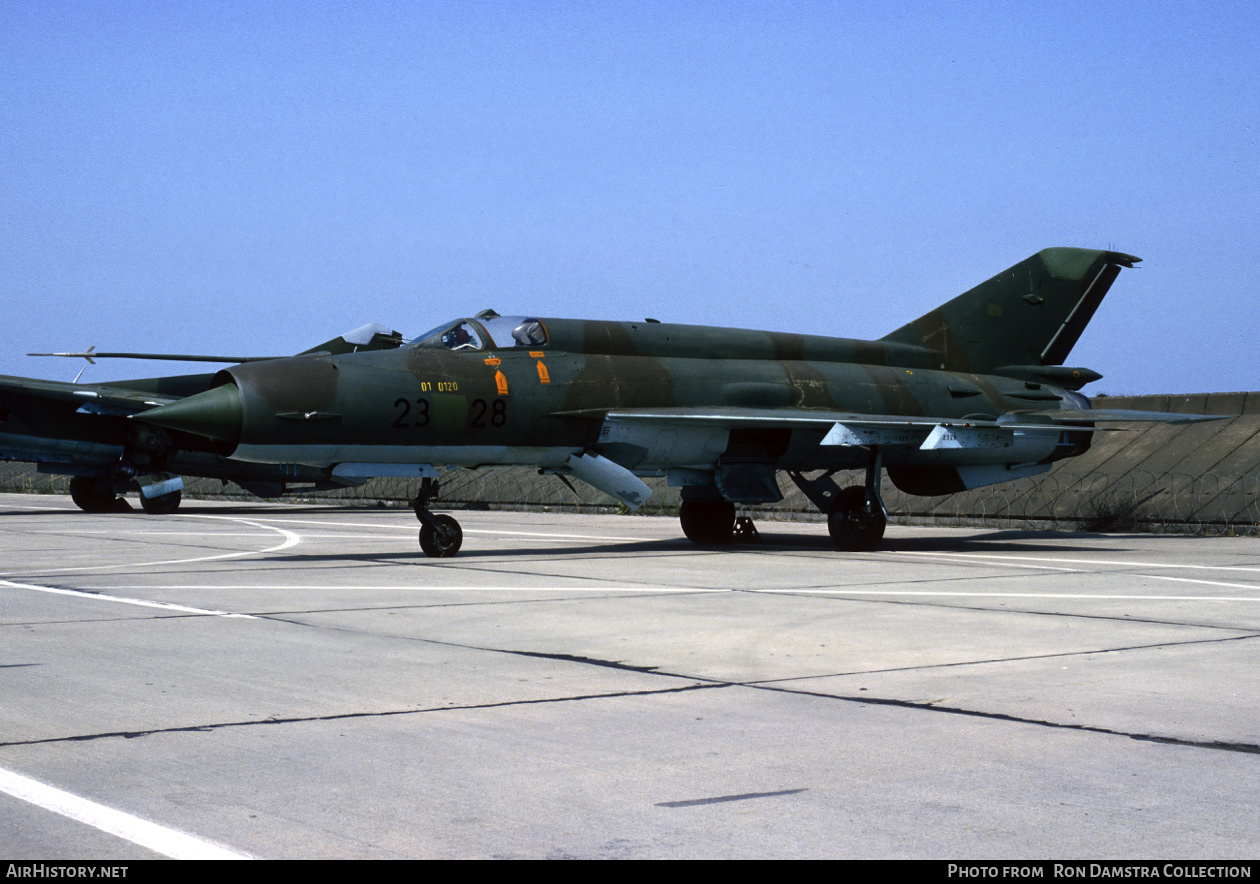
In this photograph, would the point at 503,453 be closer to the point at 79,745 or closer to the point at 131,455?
the point at 79,745

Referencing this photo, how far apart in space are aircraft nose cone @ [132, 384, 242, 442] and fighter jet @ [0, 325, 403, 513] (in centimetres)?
1035

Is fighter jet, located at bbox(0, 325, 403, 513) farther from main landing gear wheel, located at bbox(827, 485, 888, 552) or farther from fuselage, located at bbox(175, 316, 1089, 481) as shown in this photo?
main landing gear wheel, located at bbox(827, 485, 888, 552)

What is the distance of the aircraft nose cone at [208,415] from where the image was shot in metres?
13.3

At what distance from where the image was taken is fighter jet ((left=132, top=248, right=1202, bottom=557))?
14.3m

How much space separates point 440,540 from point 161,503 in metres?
15.1

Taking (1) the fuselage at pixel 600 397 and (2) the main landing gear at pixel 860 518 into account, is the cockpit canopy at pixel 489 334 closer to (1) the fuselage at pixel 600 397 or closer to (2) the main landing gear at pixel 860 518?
(1) the fuselage at pixel 600 397

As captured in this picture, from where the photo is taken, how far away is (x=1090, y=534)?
22.1 metres

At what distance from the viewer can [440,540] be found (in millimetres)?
15117

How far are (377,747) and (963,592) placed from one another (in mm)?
7194

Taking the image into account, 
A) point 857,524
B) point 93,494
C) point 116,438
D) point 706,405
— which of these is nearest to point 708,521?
point 706,405

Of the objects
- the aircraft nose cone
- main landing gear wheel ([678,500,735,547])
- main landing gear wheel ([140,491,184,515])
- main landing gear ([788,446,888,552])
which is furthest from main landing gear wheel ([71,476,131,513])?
main landing gear ([788,446,888,552])

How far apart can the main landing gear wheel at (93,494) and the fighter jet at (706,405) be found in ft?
52.0

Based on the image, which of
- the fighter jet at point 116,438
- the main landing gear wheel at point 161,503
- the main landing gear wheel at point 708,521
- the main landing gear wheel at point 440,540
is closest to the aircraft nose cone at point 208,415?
the main landing gear wheel at point 440,540
